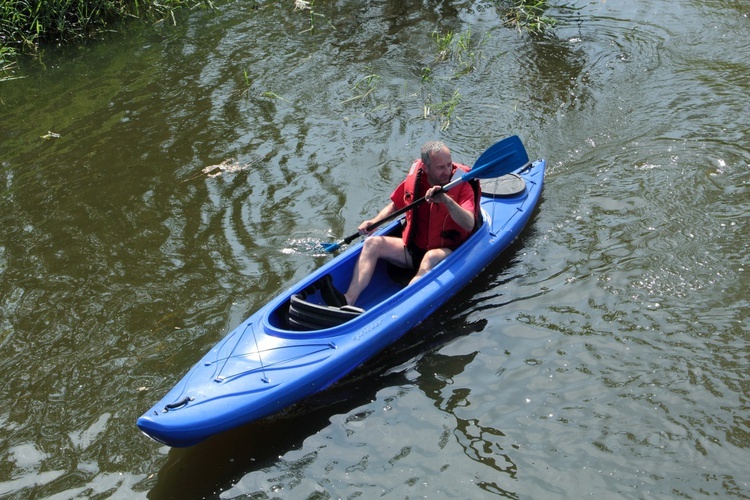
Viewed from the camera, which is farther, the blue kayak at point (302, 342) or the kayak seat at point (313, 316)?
the kayak seat at point (313, 316)

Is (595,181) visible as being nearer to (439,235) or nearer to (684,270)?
(684,270)

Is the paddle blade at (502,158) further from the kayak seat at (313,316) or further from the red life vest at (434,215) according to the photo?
the kayak seat at (313,316)

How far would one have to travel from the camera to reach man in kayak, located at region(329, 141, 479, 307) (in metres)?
5.26

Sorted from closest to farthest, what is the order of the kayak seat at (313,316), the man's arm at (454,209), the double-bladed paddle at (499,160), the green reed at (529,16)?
the kayak seat at (313,316)
the man's arm at (454,209)
the double-bladed paddle at (499,160)
the green reed at (529,16)

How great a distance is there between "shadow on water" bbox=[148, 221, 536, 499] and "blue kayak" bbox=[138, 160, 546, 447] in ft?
0.41

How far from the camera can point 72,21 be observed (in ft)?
36.9

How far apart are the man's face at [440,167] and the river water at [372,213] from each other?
0.92 metres

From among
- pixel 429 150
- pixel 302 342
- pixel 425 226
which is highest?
pixel 429 150

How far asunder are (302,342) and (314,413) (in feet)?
1.45

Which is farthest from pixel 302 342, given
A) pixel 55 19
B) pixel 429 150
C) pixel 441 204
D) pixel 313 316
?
pixel 55 19

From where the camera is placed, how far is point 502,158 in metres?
5.64

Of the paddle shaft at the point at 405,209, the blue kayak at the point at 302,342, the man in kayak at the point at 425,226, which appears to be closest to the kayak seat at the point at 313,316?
the blue kayak at the point at 302,342

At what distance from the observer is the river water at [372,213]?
428cm

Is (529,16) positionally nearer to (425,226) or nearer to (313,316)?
(425,226)
